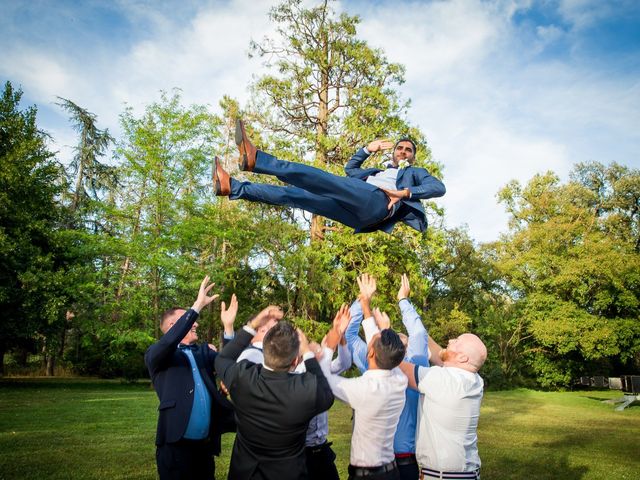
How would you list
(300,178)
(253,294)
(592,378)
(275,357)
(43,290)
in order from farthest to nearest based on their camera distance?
(592,378)
(253,294)
(43,290)
(300,178)
(275,357)

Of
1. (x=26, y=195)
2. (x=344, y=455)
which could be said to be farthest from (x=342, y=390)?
(x=26, y=195)

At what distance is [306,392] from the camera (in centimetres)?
275

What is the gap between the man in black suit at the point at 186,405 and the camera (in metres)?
3.47

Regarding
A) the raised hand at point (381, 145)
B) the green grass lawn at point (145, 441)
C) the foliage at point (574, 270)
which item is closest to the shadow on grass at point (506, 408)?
the green grass lawn at point (145, 441)

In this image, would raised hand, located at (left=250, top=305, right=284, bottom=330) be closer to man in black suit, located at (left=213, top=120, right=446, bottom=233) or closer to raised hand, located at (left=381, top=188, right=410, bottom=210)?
man in black suit, located at (left=213, top=120, right=446, bottom=233)

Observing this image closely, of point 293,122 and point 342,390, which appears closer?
point 342,390

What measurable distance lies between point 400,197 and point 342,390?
2.47 m

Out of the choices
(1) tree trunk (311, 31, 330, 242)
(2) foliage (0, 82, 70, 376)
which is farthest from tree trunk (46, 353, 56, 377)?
(1) tree trunk (311, 31, 330, 242)

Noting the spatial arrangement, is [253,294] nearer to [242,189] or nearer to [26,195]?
[26,195]

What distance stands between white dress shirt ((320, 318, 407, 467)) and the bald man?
29cm

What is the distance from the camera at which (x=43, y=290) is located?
18.0 m

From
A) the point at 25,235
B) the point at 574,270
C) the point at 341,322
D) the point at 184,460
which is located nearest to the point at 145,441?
the point at 184,460

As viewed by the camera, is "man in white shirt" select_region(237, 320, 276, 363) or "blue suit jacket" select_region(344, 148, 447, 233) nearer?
"man in white shirt" select_region(237, 320, 276, 363)

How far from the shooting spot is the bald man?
→ 10.8 ft
